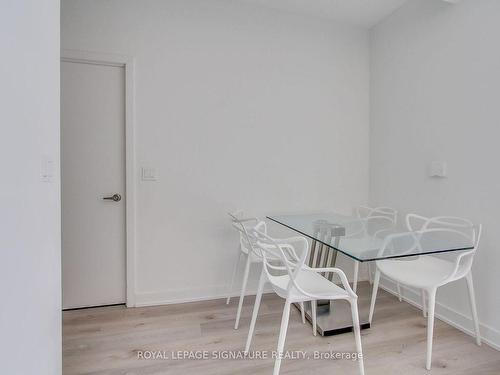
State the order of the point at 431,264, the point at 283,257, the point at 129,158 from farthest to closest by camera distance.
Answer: the point at 129,158 < the point at 431,264 < the point at 283,257

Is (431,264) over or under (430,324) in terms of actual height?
over

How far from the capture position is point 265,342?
1936 millimetres

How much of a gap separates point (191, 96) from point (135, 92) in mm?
455

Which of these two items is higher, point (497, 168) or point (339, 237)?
point (497, 168)

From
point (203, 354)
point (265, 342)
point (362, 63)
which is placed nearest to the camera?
point (203, 354)

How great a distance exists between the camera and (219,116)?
2.59m

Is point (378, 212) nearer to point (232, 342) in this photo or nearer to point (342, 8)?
point (232, 342)

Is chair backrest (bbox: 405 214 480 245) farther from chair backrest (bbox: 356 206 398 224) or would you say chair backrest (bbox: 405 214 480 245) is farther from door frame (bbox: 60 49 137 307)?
door frame (bbox: 60 49 137 307)

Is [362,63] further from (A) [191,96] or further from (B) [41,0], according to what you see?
(B) [41,0]

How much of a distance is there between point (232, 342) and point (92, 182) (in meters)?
1.65

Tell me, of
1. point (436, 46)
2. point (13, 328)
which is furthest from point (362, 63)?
point (13, 328)

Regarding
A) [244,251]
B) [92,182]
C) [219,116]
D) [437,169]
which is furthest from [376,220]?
[92,182]

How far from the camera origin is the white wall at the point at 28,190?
909 millimetres

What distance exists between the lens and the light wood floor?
168cm
